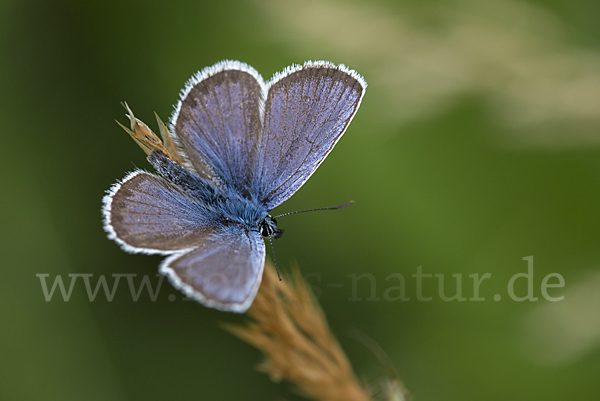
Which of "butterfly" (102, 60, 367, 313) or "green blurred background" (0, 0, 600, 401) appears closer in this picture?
"butterfly" (102, 60, 367, 313)

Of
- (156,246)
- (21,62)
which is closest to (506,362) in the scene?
(156,246)

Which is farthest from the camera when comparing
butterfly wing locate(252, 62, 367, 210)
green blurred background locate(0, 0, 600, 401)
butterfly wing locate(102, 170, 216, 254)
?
green blurred background locate(0, 0, 600, 401)

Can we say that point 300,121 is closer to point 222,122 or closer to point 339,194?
point 222,122

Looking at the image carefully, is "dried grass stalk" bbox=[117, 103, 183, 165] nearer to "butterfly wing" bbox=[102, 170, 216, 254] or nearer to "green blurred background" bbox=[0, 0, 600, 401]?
"butterfly wing" bbox=[102, 170, 216, 254]

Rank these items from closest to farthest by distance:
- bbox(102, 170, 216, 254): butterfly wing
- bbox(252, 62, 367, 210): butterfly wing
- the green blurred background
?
bbox(102, 170, 216, 254): butterfly wing, bbox(252, 62, 367, 210): butterfly wing, the green blurred background

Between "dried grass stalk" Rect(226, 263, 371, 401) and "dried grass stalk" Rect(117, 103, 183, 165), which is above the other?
"dried grass stalk" Rect(117, 103, 183, 165)

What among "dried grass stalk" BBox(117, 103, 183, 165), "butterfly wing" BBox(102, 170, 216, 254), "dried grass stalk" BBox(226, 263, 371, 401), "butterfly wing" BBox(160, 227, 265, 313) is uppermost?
"dried grass stalk" BBox(117, 103, 183, 165)

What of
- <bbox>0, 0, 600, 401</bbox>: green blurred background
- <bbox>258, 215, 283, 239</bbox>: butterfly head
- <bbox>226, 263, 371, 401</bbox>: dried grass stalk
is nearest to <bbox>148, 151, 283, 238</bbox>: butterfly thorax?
<bbox>258, 215, 283, 239</bbox>: butterfly head
